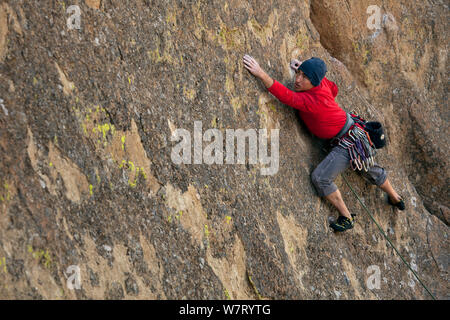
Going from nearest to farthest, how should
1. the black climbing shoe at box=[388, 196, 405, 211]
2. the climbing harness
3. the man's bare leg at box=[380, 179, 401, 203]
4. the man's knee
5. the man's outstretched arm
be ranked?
the man's outstretched arm < the man's knee < the climbing harness < the man's bare leg at box=[380, 179, 401, 203] < the black climbing shoe at box=[388, 196, 405, 211]

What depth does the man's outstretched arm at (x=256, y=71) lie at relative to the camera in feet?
20.2

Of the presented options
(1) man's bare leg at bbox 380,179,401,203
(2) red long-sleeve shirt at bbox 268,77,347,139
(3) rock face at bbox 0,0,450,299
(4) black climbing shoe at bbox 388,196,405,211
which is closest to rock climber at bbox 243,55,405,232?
(2) red long-sleeve shirt at bbox 268,77,347,139

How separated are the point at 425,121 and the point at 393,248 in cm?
298

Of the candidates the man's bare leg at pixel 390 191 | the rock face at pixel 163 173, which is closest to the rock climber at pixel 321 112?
the rock face at pixel 163 173

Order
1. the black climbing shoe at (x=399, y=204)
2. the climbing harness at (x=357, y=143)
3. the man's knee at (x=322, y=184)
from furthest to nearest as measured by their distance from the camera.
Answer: the black climbing shoe at (x=399, y=204) < the climbing harness at (x=357, y=143) < the man's knee at (x=322, y=184)

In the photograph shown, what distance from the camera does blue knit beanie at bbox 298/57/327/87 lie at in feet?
20.5

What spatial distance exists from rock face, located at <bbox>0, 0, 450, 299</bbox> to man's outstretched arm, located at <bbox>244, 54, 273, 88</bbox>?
0.11 m

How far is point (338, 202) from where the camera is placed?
21.9ft

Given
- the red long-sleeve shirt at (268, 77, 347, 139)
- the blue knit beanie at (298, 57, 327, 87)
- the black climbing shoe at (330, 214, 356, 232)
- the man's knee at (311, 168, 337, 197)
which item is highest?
the blue knit beanie at (298, 57, 327, 87)

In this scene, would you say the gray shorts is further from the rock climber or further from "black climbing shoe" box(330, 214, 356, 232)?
"black climbing shoe" box(330, 214, 356, 232)

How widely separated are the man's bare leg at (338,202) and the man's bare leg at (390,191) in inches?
41.5

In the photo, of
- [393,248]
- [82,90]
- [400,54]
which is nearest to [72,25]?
[82,90]

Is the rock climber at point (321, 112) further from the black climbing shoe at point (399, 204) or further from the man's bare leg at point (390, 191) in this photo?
the black climbing shoe at point (399, 204)

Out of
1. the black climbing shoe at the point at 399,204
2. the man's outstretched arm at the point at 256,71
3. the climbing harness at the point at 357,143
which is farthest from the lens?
the black climbing shoe at the point at 399,204
